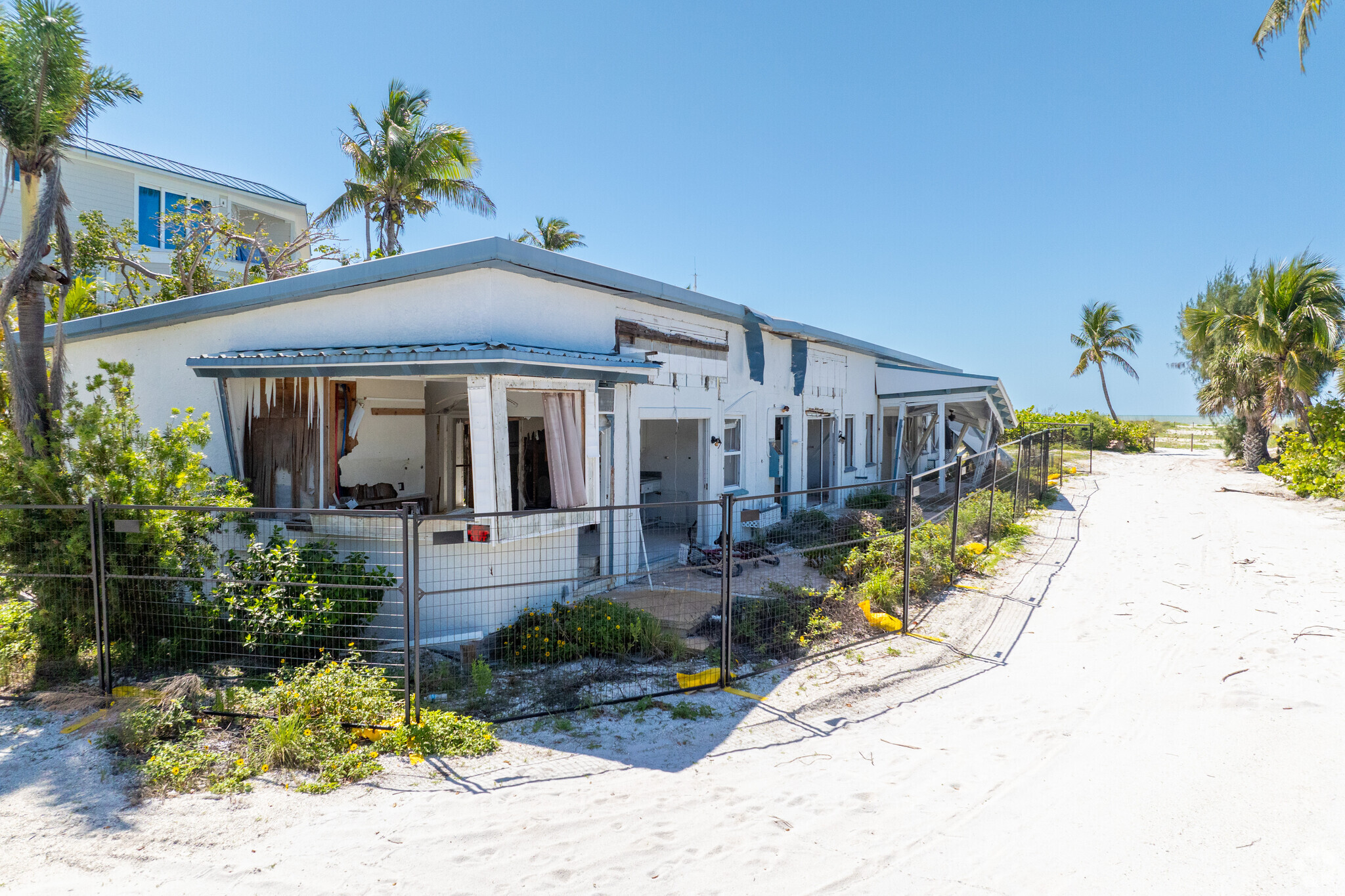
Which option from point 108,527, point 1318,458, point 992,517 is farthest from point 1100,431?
point 108,527

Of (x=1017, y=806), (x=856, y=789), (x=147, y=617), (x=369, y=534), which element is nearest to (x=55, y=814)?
(x=147, y=617)

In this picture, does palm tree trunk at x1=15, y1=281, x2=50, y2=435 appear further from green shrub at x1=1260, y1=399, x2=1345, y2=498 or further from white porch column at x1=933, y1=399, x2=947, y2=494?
green shrub at x1=1260, y1=399, x2=1345, y2=498

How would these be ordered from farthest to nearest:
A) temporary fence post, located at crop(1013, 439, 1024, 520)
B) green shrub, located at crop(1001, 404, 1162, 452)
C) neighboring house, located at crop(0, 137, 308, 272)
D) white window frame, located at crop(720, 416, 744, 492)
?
green shrub, located at crop(1001, 404, 1162, 452) → neighboring house, located at crop(0, 137, 308, 272) → temporary fence post, located at crop(1013, 439, 1024, 520) → white window frame, located at crop(720, 416, 744, 492)

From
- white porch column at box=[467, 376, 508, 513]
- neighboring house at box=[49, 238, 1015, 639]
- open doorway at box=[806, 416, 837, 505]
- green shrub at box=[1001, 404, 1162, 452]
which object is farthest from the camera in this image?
green shrub at box=[1001, 404, 1162, 452]

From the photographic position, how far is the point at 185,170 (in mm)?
21438

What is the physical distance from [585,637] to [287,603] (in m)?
2.74

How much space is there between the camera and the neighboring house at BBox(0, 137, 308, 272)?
61.7 ft

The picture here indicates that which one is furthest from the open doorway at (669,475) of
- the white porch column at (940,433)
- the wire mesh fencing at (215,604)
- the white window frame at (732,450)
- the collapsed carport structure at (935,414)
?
the white porch column at (940,433)

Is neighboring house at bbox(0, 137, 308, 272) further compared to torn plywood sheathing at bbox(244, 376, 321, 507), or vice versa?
neighboring house at bbox(0, 137, 308, 272)

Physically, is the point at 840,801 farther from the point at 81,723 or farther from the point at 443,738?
the point at 81,723

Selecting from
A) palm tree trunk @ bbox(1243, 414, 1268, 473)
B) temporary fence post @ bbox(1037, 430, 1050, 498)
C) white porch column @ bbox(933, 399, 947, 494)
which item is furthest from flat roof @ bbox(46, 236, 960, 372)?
palm tree trunk @ bbox(1243, 414, 1268, 473)

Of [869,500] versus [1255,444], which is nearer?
[869,500]

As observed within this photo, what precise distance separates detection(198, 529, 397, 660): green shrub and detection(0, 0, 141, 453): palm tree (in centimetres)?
243

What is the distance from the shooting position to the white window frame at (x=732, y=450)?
11578 millimetres
